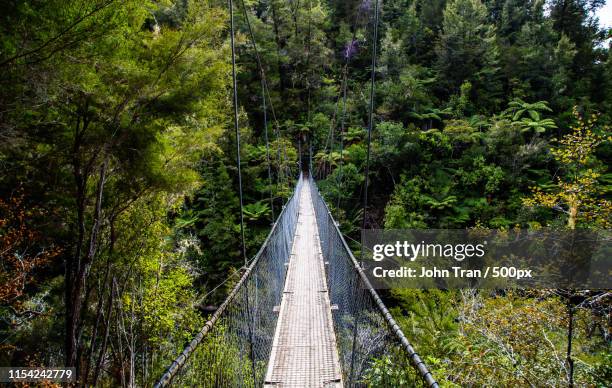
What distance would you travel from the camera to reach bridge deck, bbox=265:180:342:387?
75.4 inches

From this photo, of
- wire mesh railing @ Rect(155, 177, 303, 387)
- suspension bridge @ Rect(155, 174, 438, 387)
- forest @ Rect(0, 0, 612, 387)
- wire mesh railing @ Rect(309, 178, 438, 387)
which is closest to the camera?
wire mesh railing @ Rect(155, 177, 303, 387)

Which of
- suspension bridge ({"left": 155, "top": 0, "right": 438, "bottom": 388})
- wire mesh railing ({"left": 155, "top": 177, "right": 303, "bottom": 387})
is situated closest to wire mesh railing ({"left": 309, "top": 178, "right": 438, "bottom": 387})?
suspension bridge ({"left": 155, "top": 0, "right": 438, "bottom": 388})

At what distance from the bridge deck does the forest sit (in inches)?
14.7

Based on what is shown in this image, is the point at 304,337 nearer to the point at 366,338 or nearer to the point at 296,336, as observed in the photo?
the point at 296,336

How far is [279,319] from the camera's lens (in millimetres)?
2615

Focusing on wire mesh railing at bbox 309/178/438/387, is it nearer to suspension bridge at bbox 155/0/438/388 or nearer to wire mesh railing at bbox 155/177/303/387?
suspension bridge at bbox 155/0/438/388

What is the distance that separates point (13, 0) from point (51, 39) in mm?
345

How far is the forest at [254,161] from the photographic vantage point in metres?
2.78

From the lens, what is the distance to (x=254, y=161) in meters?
A: 12.4

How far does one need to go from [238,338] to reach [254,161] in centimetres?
1098

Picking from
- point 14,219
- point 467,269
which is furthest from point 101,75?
point 467,269

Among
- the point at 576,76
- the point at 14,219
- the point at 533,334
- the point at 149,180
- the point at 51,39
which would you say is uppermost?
the point at 576,76

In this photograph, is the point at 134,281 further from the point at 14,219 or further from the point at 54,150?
the point at 54,150

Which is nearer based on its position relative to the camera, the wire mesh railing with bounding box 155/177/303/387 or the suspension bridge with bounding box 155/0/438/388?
the wire mesh railing with bounding box 155/177/303/387
